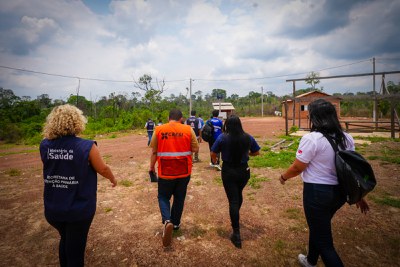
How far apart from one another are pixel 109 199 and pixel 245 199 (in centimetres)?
325

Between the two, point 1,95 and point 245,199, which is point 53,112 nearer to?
point 245,199

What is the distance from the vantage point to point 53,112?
2.29 metres

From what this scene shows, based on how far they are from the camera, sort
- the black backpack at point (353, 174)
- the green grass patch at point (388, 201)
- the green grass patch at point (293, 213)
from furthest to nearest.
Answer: the green grass patch at point (388, 201) → the green grass patch at point (293, 213) → the black backpack at point (353, 174)

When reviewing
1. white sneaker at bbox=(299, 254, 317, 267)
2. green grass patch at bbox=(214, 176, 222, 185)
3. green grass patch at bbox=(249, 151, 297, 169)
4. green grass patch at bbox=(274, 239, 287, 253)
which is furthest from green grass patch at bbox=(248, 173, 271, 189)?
white sneaker at bbox=(299, 254, 317, 267)

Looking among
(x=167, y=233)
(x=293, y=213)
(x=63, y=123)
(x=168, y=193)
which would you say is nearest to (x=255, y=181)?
(x=293, y=213)

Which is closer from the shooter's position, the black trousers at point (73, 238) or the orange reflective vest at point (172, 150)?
the black trousers at point (73, 238)

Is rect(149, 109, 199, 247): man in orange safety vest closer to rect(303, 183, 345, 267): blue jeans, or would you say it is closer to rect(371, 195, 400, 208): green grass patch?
rect(303, 183, 345, 267): blue jeans

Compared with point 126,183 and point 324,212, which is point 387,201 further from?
point 126,183

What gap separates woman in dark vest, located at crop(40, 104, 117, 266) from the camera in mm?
2146

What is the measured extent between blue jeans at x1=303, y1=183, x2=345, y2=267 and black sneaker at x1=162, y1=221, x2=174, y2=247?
1.83 meters

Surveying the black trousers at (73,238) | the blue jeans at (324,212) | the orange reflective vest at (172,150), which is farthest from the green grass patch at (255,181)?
the black trousers at (73,238)

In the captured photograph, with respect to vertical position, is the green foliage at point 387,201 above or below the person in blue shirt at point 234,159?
below

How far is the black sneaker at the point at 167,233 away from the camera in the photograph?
3178 millimetres

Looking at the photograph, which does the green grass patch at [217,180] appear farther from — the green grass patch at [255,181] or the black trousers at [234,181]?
the black trousers at [234,181]
